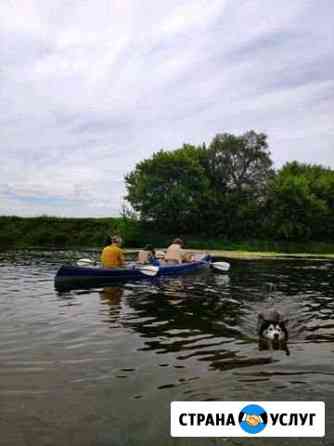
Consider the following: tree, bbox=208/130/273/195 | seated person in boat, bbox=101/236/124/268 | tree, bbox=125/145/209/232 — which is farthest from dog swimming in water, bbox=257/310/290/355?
tree, bbox=208/130/273/195

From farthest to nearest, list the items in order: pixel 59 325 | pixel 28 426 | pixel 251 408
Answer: pixel 59 325, pixel 251 408, pixel 28 426

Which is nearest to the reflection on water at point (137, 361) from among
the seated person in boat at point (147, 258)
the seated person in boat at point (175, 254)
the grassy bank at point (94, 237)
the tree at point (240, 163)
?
the seated person in boat at point (147, 258)

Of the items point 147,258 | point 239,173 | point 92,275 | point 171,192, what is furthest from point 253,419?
point 239,173

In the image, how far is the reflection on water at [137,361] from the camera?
5.51 m

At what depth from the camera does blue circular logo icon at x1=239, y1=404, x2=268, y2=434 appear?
5199 millimetres

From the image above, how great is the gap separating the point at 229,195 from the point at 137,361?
52773 mm

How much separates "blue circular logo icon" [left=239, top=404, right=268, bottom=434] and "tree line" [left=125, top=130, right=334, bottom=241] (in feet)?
162

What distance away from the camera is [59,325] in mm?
10953

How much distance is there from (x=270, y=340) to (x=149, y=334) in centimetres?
284

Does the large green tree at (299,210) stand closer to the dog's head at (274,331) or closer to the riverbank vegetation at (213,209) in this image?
the riverbank vegetation at (213,209)

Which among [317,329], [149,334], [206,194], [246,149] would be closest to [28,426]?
[149,334]

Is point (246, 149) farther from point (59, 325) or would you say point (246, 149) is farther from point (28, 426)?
point (28, 426)

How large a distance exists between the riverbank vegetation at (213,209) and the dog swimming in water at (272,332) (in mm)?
43076

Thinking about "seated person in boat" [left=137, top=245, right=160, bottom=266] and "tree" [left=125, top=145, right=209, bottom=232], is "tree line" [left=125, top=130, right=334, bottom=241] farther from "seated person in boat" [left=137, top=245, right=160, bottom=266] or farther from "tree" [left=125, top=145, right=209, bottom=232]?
"seated person in boat" [left=137, top=245, right=160, bottom=266]
